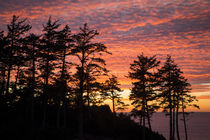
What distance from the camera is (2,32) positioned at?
2759 cm

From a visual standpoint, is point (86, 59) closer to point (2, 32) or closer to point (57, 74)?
point (57, 74)

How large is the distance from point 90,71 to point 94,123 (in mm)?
13816

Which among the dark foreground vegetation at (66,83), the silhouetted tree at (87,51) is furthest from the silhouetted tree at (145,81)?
the silhouetted tree at (87,51)

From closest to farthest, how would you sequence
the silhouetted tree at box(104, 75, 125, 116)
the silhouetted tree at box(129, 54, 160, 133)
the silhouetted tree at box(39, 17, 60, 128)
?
the silhouetted tree at box(39, 17, 60, 128), the silhouetted tree at box(129, 54, 160, 133), the silhouetted tree at box(104, 75, 125, 116)

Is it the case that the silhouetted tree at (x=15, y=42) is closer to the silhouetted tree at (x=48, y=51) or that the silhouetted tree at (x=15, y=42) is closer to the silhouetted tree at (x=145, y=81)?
the silhouetted tree at (x=48, y=51)

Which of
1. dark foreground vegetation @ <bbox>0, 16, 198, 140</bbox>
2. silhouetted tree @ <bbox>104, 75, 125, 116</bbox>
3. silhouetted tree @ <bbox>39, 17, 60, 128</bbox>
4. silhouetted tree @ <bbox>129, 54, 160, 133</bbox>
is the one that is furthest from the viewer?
silhouetted tree @ <bbox>104, 75, 125, 116</bbox>

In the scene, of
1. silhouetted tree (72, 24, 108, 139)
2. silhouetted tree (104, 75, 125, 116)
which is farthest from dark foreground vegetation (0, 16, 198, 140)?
silhouetted tree (104, 75, 125, 116)

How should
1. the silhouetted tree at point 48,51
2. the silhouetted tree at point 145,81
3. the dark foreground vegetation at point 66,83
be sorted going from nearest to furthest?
the dark foreground vegetation at point 66,83
the silhouetted tree at point 48,51
the silhouetted tree at point 145,81

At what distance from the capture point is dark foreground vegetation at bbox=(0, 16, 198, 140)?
2020 centimetres

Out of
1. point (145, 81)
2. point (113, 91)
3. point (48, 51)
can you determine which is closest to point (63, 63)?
point (48, 51)

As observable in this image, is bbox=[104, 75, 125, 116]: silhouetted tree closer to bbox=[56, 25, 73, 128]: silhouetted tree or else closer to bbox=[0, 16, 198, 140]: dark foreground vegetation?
bbox=[0, 16, 198, 140]: dark foreground vegetation

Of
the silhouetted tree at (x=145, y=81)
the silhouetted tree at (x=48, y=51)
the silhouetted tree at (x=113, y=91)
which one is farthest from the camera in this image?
the silhouetted tree at (x=113, y=91)

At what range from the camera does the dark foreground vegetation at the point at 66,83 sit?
20.2 m

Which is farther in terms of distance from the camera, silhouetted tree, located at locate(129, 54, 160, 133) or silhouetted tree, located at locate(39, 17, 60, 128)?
silhouetted tree, located at locate(129, 54, 160, 133)
